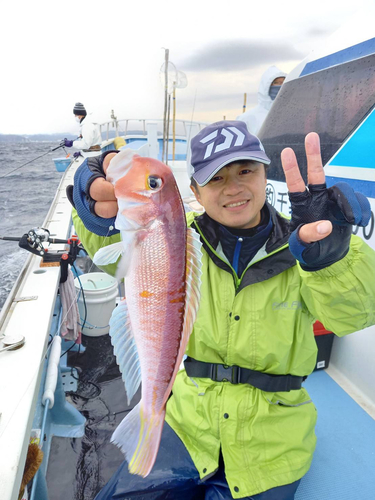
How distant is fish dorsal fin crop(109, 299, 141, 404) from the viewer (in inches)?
52.6

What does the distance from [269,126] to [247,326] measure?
3578mm

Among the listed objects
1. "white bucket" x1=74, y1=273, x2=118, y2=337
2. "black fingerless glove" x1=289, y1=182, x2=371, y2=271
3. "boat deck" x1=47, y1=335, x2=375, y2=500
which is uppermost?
"black fingerless glove" x1=289, y1=182, x2=371, y2=271

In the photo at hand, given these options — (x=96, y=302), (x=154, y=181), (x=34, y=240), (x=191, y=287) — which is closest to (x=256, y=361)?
(x=191, y=287)

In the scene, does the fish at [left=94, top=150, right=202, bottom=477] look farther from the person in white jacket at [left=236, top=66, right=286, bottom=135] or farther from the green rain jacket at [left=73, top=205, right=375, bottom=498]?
the person in white jacket at [left=236, top=66, right=286, bottom=135]

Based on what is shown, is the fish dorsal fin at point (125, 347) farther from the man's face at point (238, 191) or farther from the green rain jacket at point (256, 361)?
the man's face at point (238, 191)

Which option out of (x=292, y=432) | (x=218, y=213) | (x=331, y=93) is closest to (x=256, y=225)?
(x=218, y=213)

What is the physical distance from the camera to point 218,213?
1.92 metres

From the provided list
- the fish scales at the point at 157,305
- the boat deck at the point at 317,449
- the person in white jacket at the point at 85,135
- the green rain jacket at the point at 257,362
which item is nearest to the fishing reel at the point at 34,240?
the boat deck at the point at 317,449

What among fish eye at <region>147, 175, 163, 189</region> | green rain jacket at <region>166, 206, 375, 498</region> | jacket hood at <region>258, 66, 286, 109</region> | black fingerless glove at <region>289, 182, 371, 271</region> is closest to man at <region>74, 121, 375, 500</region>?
green rain jacket at <region>166, 206, 375, 498</region>

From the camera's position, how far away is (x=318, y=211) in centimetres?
148

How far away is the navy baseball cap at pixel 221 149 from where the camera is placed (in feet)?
5.74

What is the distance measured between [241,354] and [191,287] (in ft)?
2.60

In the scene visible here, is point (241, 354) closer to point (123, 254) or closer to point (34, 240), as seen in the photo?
point (123, 254)

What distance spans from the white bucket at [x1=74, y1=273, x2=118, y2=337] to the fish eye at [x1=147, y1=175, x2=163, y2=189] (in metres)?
2.99
